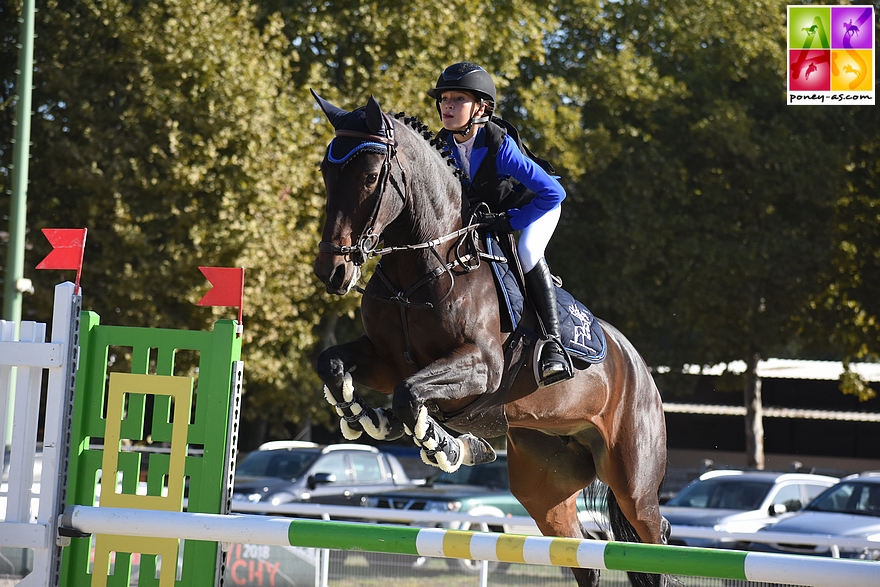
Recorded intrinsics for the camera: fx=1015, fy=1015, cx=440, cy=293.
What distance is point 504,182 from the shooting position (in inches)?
173

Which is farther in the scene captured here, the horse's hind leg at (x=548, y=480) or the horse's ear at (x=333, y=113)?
the horse's hind leg at (x=548, y=480)

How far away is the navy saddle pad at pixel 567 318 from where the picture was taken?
168 inches

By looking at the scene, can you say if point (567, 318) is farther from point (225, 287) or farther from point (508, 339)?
point (225, 287)

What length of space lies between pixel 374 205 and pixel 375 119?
0.32 meters

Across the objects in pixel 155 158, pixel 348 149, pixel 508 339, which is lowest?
pixel 508 339

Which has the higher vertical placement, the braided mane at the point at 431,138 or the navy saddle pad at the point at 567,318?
the braided mane at the point at 431,138

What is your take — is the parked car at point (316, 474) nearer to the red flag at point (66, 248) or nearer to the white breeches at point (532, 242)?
the red flag at point (66, 248)

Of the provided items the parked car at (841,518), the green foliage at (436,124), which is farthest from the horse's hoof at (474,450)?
the green foliage at (436,124)

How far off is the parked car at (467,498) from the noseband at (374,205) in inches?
259

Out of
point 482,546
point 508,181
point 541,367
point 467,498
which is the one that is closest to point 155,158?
point 467,498

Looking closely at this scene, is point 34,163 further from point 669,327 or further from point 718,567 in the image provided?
point 718,567

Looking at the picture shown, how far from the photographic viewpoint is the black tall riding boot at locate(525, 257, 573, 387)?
4.30m

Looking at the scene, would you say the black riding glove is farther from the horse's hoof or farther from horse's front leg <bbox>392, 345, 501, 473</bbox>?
the horse's hoof

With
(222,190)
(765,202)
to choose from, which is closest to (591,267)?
(765,202)
